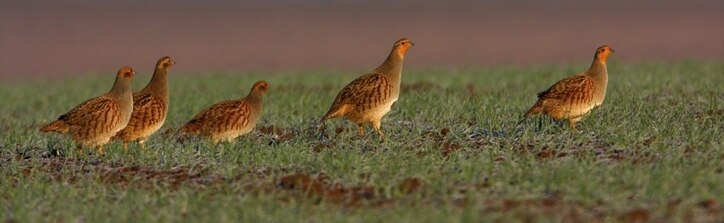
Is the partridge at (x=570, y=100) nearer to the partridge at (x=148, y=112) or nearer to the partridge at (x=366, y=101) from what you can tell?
the partridge at (x=366, y=101)

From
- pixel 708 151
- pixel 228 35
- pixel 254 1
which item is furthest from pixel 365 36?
pixel 708 151

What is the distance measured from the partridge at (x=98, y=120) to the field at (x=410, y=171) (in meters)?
0.14

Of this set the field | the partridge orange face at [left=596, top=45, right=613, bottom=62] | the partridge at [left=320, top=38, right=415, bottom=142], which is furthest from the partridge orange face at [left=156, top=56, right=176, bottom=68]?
the partridge orange face at [left=596, top=45, right=613, bottom=62]

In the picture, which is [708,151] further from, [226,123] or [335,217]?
[226,123]

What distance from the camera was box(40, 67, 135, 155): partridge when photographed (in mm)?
12000

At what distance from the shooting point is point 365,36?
47.9 m

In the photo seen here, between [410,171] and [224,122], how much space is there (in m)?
2.95

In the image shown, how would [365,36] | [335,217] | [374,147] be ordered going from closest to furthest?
1. [335,217]
2. [374,147]
3. [365,36]

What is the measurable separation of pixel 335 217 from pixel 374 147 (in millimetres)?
3087

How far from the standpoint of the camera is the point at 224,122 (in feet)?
40.8

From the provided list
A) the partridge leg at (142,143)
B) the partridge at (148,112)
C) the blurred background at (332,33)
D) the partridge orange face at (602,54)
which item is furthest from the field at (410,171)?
the blurred background at (332,33)

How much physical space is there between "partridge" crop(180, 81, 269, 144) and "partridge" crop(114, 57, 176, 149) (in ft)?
0.99

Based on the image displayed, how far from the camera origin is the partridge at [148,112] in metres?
12.4

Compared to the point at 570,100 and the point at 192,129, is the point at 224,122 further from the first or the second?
the point at 570,100
